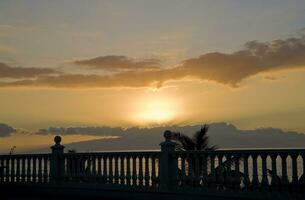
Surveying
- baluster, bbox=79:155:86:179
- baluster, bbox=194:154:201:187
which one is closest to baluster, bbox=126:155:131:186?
baluster, bbox=79:155:86:179

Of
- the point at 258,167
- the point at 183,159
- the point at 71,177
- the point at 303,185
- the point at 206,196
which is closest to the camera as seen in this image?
the point at 303,185

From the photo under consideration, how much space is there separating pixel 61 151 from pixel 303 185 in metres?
8.52

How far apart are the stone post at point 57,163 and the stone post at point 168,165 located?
13.6 ft

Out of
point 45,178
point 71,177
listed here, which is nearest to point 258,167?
point 71,177

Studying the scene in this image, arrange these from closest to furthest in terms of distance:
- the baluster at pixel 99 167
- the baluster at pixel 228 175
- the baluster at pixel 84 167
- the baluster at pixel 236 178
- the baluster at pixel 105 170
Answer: the baluster at pixel 236 178, the baluster at pixel 228 175, the baluster at pixel 105 170, the baluster at pixel 99 167, the baluster at pixel 84 167

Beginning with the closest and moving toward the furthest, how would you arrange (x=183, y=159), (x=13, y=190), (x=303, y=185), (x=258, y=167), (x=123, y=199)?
(x=303, y=185) → (x=258, y=167) → (x=183, y=159) → (x=123, y=199) → (x=13, y=190)

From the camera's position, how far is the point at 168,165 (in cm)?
1504

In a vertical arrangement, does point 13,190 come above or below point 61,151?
below

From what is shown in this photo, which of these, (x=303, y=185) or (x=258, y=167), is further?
(x=258, y=167)

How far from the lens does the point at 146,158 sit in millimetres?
15453

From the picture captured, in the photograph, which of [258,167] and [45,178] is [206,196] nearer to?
[258,167]

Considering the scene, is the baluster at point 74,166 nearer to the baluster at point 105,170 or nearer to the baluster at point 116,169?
the baluster at point 105,170

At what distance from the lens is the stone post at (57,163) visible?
59.1 feet

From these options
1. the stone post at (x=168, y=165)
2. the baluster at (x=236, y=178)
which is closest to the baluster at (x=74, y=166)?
the stone post at (x=168, y=165)
